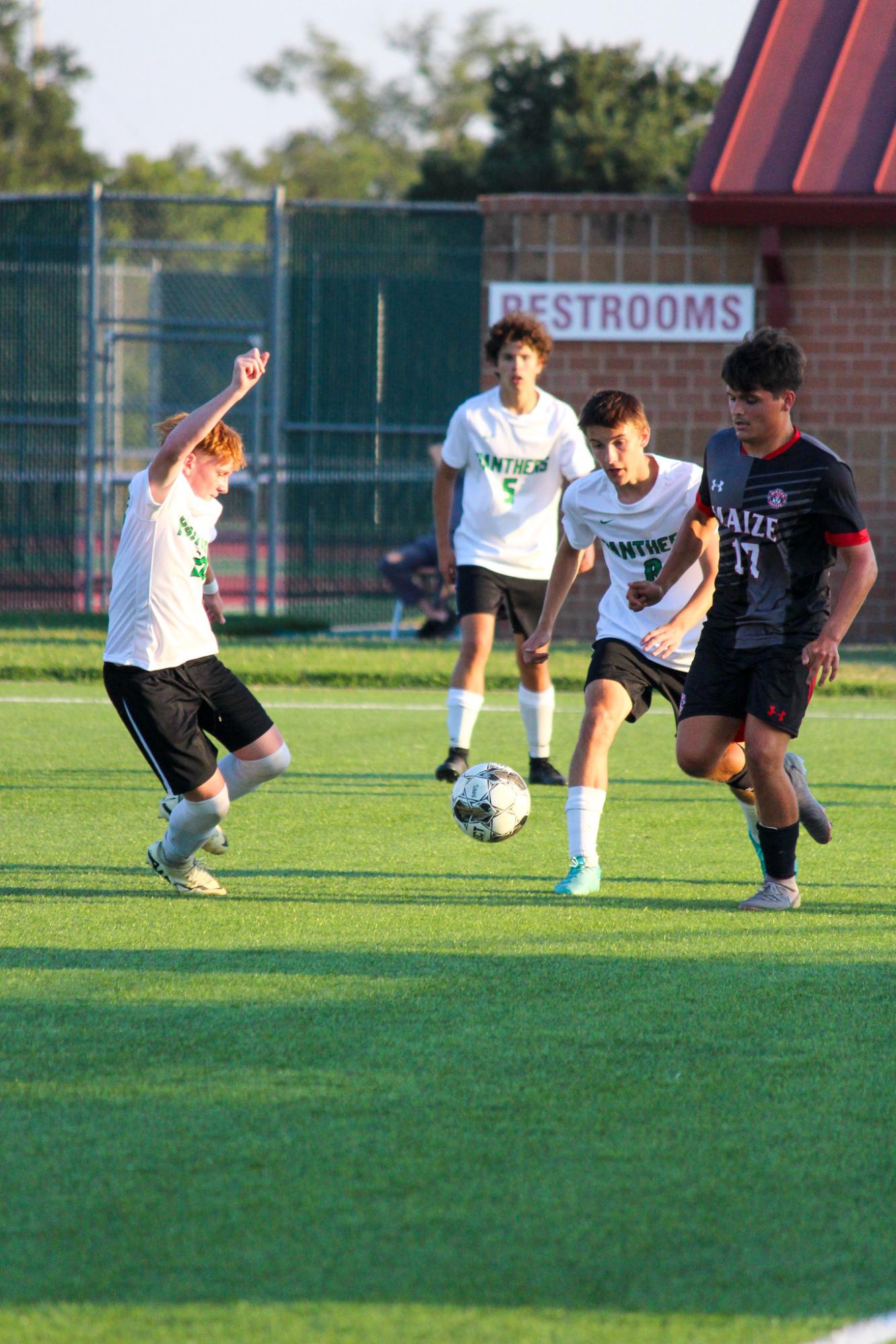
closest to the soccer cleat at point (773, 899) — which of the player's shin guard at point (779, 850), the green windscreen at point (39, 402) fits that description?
the player's shin guard at point (779, 850)

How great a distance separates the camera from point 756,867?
626cm

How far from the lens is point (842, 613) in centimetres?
522

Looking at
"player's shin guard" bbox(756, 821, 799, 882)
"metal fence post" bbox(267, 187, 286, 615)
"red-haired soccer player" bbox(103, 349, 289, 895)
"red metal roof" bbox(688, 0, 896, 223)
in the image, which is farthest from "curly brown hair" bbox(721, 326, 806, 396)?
"red metal roof" bbox(688, 0, 896, 223)

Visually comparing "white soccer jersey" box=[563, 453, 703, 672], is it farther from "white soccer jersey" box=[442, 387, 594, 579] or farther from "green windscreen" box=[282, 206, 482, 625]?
"green windscreen" box=[282, 206, 482, 625]

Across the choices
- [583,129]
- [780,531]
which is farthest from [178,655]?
[583,129]

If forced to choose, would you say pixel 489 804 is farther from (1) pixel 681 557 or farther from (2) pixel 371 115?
(2) pixel 371 115

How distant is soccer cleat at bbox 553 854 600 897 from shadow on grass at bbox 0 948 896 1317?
2.69ft

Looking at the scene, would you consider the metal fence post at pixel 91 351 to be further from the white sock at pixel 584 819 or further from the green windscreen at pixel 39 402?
the white sock at pixel 584 819

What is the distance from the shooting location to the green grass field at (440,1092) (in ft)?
9.15

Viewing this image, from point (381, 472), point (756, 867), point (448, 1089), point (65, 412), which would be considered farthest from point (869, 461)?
point (448, 1089)

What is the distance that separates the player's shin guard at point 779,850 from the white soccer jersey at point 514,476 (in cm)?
300

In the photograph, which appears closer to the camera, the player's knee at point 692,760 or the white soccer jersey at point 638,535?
the player's knee at point 692,760

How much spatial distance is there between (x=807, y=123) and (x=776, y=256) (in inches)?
47.6

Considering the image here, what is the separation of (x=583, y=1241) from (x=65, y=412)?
13.6 metres
